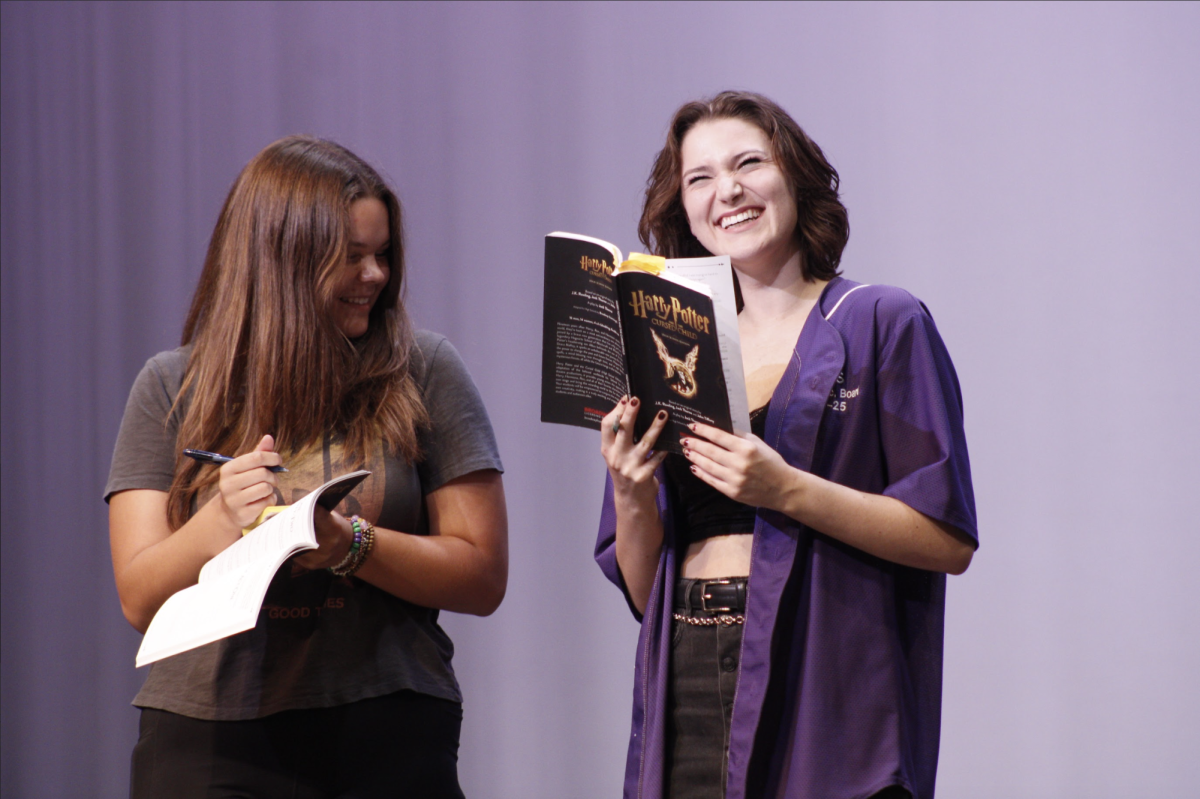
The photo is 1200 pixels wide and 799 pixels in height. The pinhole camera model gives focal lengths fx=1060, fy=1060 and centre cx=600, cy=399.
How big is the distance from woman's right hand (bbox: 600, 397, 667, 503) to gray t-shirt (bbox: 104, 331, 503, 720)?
0.27 m

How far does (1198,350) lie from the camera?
9.56ft

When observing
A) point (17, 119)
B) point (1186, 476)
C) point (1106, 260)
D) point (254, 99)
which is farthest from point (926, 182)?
point (17, 119)

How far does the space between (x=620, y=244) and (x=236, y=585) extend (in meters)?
2.16

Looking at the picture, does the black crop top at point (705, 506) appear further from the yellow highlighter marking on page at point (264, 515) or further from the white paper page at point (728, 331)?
the yellow highlighter marking on page at point (264, 515)

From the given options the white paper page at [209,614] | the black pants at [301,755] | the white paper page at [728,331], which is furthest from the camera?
the black pants at [301,755]

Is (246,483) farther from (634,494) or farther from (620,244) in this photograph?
(620,244)

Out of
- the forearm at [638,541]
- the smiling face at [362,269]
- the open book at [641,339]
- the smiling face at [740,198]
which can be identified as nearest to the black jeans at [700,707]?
the forearm at [638,541]

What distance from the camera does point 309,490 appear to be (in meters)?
1.46

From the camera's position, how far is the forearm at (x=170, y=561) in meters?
1.35

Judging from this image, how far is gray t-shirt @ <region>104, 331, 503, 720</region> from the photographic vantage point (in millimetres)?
1384

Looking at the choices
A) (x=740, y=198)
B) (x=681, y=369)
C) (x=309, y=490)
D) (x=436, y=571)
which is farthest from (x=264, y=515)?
(x=740, y=198)

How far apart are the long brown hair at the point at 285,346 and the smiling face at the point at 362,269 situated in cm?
2

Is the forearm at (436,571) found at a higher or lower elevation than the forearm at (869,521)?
lower

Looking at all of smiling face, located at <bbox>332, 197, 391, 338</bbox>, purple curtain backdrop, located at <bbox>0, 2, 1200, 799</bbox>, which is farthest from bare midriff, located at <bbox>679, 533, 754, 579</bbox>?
purple curtain backdrop, located at <bbox>0, 2, 1200, 799</bbox>
